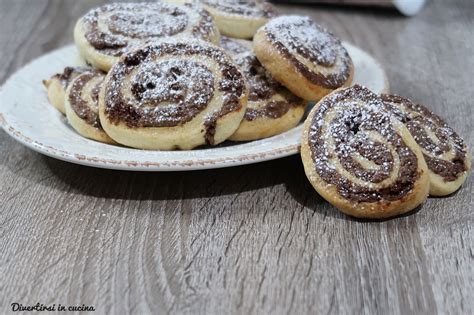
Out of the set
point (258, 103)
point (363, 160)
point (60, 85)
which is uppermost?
point (363, 160)

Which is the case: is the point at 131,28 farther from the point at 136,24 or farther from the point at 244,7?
the point at 244,7

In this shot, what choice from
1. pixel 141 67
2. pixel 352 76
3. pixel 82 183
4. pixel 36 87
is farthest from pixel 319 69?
pixel 36 87

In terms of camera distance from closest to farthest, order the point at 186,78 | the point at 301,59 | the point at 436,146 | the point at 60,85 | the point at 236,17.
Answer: the point at 436,146 → the point at 186,78 → the point at 301,59 → the point at 60,85 → the point at 236,17

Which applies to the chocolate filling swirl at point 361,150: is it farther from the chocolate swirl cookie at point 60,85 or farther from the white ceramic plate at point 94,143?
the chocolate swirl cookie at point 60,85

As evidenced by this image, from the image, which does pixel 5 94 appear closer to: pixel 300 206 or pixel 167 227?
pixel 167 227

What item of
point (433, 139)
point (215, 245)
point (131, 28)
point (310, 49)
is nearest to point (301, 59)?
point (310, 49)

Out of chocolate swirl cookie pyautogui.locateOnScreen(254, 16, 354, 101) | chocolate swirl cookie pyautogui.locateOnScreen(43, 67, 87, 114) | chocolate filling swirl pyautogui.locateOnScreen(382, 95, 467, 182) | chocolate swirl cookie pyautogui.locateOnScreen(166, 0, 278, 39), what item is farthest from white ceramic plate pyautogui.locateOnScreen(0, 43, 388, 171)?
chocolate swirl cookie pyautogui.locateOnScreen(166, 0, 278, 39)

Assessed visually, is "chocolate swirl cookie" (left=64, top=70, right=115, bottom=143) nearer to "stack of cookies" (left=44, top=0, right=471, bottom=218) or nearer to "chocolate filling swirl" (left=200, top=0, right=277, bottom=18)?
"stack of cookies" (left=44, top=0, right=471, bottom=218)
